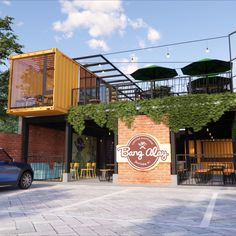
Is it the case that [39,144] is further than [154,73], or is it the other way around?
[39,144]

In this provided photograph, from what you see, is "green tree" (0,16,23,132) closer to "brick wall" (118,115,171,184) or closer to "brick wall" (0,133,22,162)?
"brick wall" (0,133,22,162)

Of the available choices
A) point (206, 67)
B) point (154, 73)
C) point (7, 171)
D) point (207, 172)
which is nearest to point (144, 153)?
point (207, 172)

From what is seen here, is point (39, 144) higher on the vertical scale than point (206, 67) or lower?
lower

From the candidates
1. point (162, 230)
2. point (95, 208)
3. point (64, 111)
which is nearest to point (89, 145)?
point (64, 111)

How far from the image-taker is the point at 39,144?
1564 cm

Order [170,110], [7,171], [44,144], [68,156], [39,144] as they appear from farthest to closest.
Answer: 1. [44,144]
2. [39,144]
3. [68,156]
4. [170,110]
5. [7,171]

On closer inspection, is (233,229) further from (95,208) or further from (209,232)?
(95,208)

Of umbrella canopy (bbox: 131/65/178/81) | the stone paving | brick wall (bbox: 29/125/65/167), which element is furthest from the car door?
umbrella canopy (bbox: 131/65/178/81)

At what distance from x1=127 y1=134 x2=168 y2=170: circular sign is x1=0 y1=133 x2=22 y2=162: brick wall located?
19.7 ft

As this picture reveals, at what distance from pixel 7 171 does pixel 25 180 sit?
1.12 metres

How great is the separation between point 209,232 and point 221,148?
15.6 meters

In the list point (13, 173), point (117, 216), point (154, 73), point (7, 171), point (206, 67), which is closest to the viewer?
point (117, 216)

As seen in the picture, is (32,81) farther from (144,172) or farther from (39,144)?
(144,172)

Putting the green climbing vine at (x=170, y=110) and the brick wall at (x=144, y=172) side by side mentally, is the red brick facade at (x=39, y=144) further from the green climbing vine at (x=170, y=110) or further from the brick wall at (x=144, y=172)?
the brick wall at (x=144, y=172)
